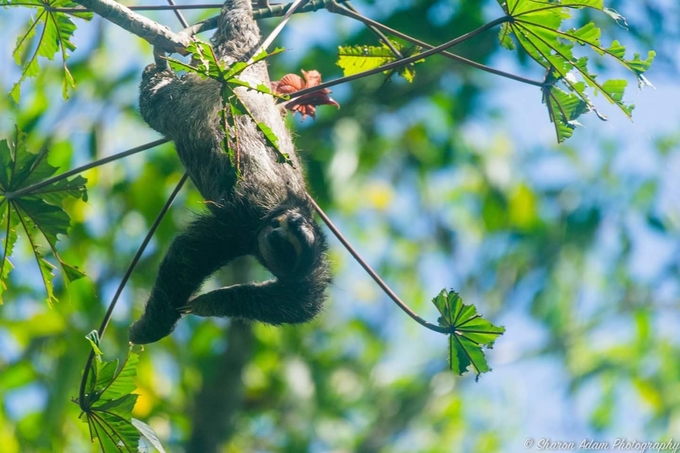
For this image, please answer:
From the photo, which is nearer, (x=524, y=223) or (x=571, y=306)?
(x=524, y=223)

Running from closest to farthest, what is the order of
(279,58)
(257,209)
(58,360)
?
(257,209)
(58,360)
(279,58)

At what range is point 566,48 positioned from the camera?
2.71 m

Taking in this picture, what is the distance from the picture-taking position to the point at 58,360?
892 centimetres

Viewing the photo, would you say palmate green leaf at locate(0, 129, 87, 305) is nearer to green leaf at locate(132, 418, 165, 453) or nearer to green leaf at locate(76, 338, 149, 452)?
green leaf at locate(76, 338, 149, 452)

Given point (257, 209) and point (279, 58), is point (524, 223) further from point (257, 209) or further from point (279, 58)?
point (257, 209)

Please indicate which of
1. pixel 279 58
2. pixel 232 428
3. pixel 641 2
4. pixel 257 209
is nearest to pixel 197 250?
pixel 257 209

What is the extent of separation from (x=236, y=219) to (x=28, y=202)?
94 cm

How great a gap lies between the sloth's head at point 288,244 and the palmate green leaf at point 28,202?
854 millimetres

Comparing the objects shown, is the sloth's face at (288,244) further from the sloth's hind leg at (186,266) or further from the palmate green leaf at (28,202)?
the palmate green leaf at (28,202)

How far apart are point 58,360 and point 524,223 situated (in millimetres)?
6866

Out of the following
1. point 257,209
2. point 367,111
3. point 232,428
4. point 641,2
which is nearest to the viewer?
point 257,209

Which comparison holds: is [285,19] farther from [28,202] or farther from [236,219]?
[28,202]

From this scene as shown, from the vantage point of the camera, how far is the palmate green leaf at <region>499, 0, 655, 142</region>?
2.69 meters

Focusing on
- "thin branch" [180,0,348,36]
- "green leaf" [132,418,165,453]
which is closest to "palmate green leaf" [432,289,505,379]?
"green leaf" [132,418,165,453]
